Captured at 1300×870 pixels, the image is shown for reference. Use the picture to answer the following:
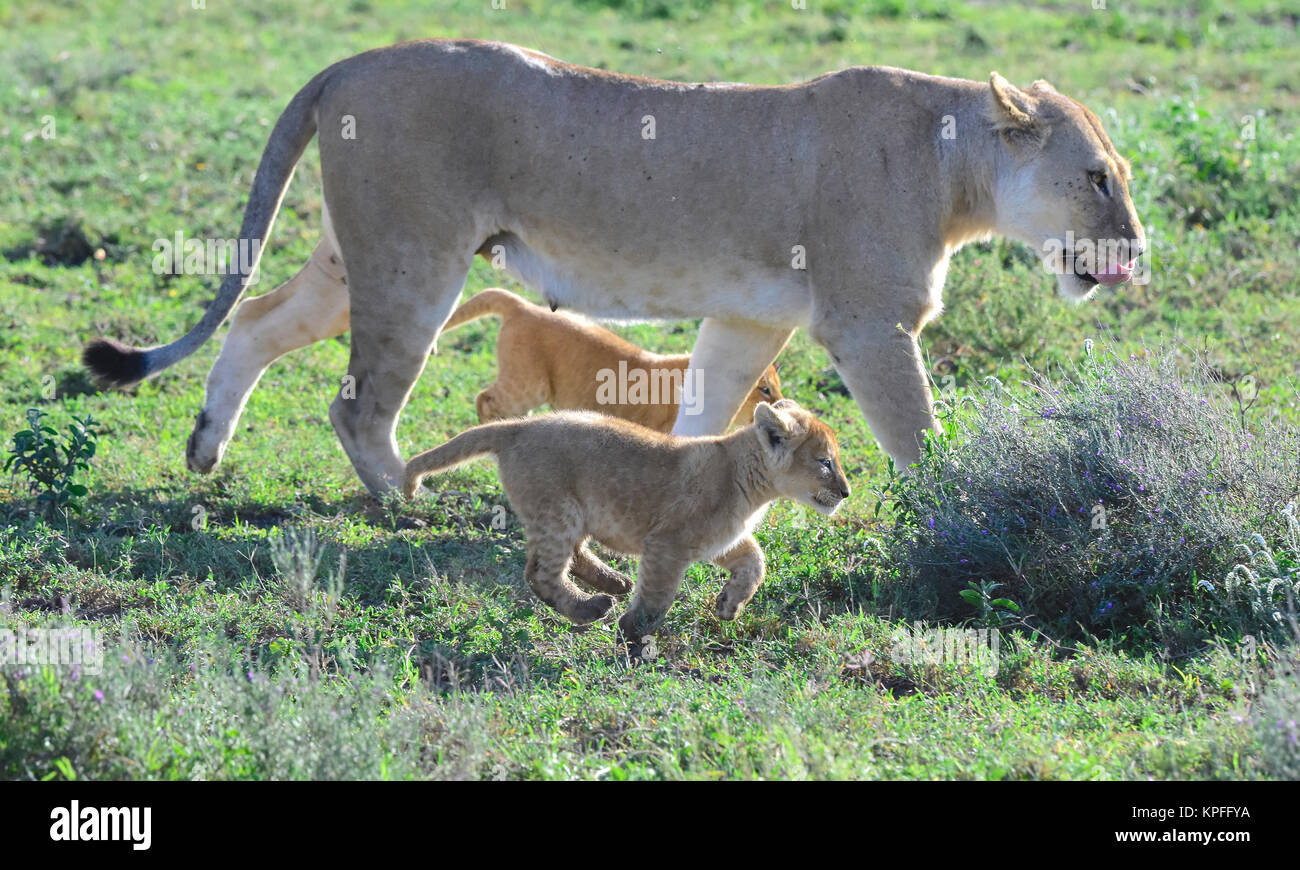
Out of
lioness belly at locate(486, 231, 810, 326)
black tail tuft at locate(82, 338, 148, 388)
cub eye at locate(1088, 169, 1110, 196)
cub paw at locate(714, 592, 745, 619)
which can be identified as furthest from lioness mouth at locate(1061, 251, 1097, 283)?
black tail tuft at locate(82, 338, 148, 388)

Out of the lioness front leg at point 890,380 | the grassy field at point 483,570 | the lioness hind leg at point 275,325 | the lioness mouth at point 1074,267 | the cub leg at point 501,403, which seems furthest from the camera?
the cub leg at point 501,403

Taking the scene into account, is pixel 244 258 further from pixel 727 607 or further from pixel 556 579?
pixel 727 607

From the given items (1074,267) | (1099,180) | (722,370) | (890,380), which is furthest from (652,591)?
A: (1099,180)

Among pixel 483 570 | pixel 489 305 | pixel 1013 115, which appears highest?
pixel 1013 115

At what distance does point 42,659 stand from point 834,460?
2.79m

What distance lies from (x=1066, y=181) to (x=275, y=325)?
358cm

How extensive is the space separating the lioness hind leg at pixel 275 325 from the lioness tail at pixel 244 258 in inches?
11.9

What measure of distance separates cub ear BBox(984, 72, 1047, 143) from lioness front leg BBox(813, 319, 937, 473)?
37.3 inches

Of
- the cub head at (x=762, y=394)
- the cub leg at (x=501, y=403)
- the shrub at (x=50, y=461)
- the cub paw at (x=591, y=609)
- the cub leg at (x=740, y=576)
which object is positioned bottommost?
the cub paw at (x=591, y=609)

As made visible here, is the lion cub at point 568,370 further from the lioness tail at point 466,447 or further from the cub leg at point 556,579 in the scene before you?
the cub leg at point 556,579

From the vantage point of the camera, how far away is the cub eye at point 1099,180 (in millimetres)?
6121

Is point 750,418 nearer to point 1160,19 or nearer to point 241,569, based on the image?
point 241,569

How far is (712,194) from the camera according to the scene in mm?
6188

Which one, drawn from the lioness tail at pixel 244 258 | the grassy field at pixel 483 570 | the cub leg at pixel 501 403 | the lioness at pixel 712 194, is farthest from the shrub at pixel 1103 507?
the lioness tail at pixel 244 258
